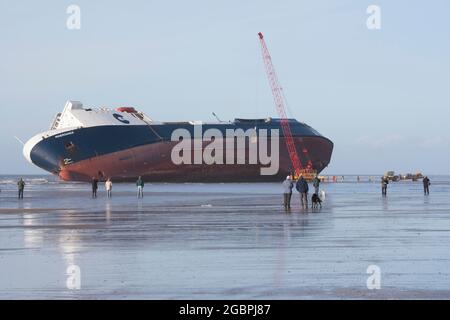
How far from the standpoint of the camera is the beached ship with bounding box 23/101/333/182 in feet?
320

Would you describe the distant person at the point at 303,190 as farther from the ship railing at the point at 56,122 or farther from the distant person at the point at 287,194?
the ship railing at the point at 56,122

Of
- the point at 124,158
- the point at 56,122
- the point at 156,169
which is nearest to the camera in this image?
the point at 124,158

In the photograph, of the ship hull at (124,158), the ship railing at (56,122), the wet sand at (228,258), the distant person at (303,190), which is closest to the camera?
the wet sand at (228,258)

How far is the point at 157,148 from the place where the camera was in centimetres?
9862

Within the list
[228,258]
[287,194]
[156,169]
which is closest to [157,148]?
[156,169]

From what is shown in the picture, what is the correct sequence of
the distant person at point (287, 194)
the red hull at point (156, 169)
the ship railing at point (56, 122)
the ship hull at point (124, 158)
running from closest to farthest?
the distant person at point (287, 194)
the red hull at point (156, 169)
the ship hull at point (124, 158)
the ship railing at point (56, 122)

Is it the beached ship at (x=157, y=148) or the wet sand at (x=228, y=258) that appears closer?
the wet sand at (x=228, y=258)

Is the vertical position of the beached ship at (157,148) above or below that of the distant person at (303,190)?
above

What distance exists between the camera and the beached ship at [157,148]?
9762 cm

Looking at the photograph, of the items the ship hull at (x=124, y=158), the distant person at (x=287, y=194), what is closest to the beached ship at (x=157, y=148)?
the ship hull at (x=124, y=158)

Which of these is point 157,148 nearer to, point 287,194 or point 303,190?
point 303,190
